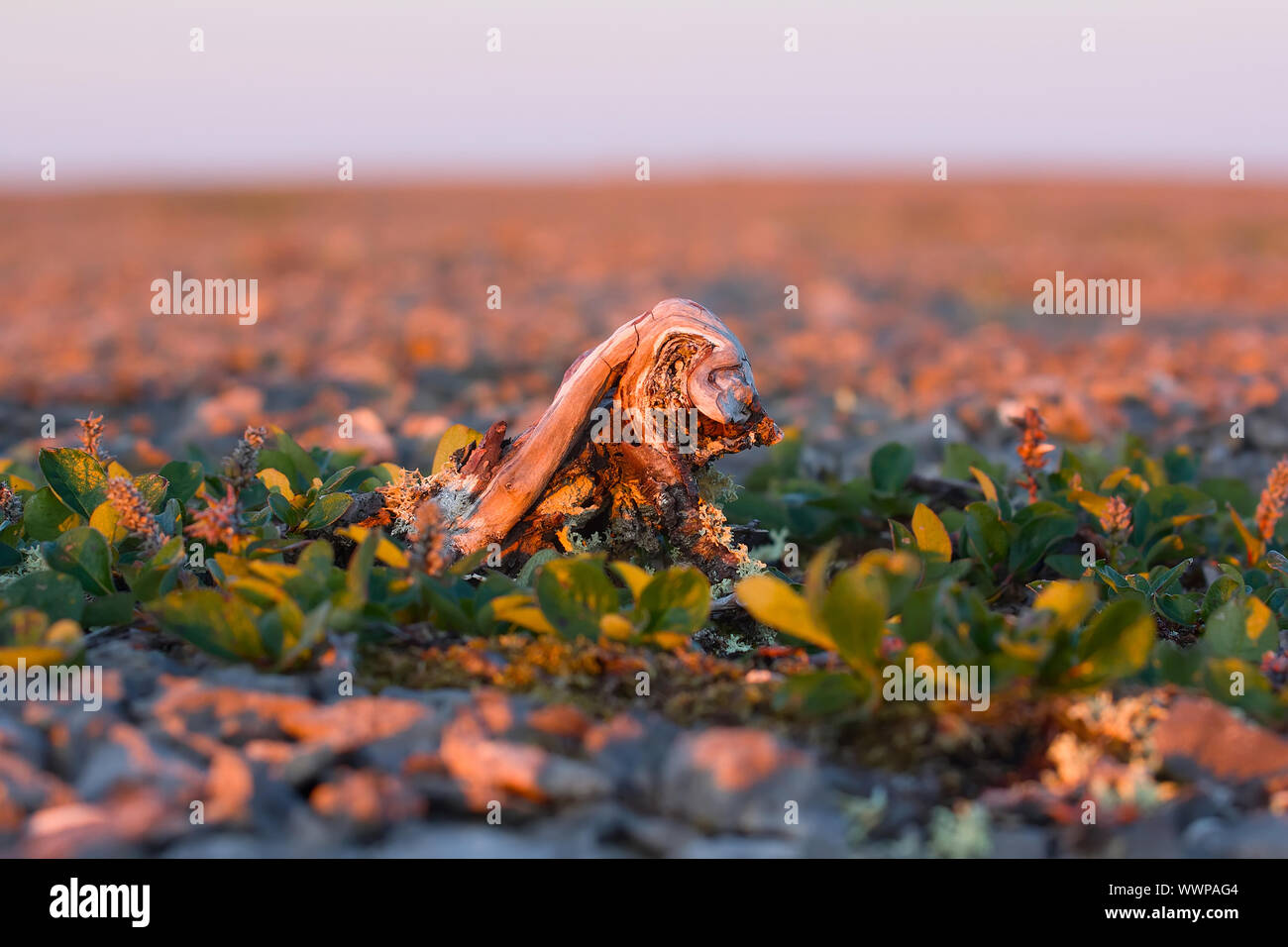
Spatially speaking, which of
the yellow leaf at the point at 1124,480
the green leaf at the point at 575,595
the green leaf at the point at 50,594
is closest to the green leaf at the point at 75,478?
the green leaf at the point at 50,594

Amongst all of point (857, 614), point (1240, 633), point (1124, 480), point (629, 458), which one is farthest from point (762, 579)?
point (1124, 480)

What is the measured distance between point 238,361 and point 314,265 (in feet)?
33.2

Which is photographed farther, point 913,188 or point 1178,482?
point 913,188

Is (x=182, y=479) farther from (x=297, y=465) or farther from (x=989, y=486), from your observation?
(x=989, y=486)

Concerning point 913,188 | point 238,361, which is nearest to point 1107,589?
point 238,361

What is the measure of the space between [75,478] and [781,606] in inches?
103

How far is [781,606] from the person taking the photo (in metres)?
3.06

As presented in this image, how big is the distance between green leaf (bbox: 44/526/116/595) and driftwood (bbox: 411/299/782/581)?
1.00 metres

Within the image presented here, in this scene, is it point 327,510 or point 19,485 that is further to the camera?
point 19,485

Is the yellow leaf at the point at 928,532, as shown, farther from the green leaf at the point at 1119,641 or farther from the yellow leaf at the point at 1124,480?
the yellow leaf at the point at 1124,480

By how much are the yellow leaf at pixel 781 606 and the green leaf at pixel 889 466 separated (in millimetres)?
2209

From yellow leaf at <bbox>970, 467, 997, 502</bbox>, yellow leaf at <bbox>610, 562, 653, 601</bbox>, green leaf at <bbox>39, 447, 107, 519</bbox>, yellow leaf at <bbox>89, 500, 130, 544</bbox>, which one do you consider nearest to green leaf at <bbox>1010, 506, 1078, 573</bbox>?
yellow leaf at <bbox>970, 467, 997, 502</bbox>
